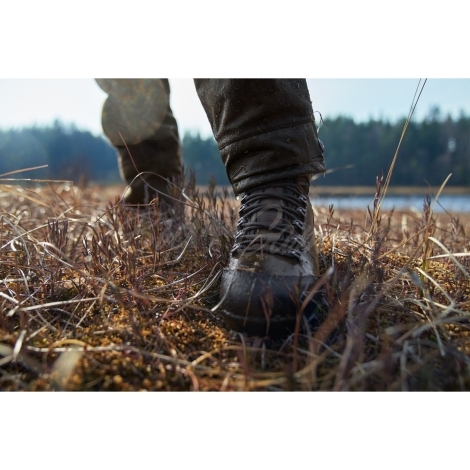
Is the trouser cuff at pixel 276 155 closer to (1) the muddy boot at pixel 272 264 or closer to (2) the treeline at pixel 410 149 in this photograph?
(1) the muddy boot at pixel 272 264

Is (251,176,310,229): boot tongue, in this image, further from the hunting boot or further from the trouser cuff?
the hunting boot

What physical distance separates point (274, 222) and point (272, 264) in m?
0.17

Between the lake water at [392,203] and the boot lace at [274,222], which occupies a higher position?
the boot lace at [274,222]

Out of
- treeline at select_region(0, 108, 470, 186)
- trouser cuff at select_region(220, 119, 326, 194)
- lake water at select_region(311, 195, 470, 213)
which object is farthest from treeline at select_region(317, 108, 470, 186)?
trouser cuff at select_region(220, 119, 326, 194)

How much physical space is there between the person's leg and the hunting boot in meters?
1.01

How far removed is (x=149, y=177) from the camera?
8.38 feet

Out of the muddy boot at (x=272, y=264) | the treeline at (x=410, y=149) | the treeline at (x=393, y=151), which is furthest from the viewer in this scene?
the treeline at (x=410, y=149)

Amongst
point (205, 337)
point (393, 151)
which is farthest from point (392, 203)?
point (393, 151)

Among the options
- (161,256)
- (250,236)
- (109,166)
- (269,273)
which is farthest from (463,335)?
(109,166)

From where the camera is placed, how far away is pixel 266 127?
1381 millimetres

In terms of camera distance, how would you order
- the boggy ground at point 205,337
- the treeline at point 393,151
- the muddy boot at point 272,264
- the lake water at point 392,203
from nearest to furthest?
1. the boggy ground at point 205,337
2. the muddy boot at point 272,264
3. the lake water at point 392,203
4. the treeline at point 393,151

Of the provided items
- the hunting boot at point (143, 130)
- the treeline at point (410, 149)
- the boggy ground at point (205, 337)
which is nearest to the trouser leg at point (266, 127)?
the boggy ground at point (205, 337)

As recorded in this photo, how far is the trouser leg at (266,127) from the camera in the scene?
1.37 metres

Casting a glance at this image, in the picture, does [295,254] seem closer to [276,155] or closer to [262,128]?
[276,155]
